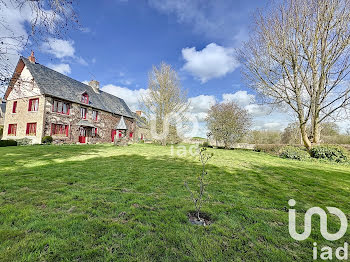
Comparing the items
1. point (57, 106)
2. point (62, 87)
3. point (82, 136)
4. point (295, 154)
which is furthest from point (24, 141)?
point (295, 154)

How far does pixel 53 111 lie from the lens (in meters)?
16.6

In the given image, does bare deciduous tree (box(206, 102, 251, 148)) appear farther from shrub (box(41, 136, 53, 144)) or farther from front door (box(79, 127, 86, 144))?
shrub (box(41, 136, 53, 144))

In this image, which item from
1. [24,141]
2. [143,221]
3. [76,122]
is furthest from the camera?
[76,122]

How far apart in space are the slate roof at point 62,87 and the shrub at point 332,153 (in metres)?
24.2

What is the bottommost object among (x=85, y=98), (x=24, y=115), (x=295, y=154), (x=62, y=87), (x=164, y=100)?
(x=295, y=154)

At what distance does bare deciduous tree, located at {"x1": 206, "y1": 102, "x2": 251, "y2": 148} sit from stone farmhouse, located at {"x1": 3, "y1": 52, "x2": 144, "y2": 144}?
12272 millimetres

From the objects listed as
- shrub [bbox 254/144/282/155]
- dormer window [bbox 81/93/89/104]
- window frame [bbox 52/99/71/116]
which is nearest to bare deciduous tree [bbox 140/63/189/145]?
dormer window [bbox 81/93/89/104]

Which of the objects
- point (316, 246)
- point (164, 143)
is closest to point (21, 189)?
point (316, 246)

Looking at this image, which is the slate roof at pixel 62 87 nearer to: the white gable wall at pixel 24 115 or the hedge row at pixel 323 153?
the white gable wall at pixel 24 115

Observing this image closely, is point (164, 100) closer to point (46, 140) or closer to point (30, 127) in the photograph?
point (46, 140)

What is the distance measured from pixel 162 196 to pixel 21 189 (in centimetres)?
325

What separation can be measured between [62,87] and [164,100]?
12.1 m

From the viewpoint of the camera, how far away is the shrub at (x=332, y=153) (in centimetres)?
1133

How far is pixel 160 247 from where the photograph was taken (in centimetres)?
202
